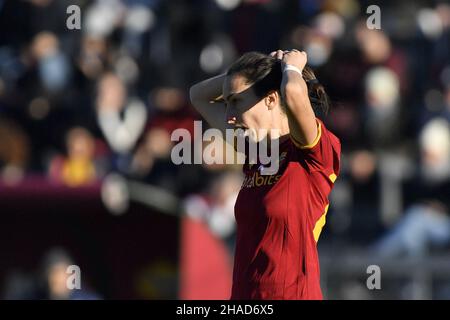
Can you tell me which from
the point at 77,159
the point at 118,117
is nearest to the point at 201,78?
the point at 118,117

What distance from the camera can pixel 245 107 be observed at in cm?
507

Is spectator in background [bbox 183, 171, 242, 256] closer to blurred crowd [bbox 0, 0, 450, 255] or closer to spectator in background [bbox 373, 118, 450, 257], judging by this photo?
blurred crowd [bbox 0, 0, 450, 255]

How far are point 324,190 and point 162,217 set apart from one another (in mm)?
4523

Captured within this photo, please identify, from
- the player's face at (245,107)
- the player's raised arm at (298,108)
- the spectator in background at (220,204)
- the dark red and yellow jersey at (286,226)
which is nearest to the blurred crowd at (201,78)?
the spectator in background at (220,204)

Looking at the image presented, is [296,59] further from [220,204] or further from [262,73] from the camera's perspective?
[220,204]

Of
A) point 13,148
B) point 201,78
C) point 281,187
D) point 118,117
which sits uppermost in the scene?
point 201,78

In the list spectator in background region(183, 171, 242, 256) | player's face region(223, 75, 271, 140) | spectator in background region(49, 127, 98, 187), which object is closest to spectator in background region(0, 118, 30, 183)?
spectator in background region(49, 127, 98, 187)

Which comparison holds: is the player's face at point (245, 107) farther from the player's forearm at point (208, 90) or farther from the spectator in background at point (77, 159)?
the spectator in background at point (77, 159)

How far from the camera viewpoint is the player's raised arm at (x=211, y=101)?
5.84 metres

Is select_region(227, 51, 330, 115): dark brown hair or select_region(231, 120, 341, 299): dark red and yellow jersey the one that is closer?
select_region(231, 120, 341, 299): dark red and yellow jersey

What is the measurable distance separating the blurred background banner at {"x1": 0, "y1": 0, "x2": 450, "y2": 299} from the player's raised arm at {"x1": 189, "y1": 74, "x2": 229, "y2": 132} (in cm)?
329

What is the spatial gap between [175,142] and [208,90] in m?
5.16

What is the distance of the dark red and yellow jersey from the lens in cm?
495

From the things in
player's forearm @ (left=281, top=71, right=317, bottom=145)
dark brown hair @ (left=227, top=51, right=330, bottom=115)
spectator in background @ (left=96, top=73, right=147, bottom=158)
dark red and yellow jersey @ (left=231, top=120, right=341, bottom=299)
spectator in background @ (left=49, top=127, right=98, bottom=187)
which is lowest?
dark red and yellow jersey @ (left=231, top=120, right=341, bottom=299)
